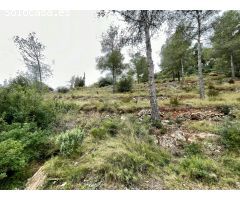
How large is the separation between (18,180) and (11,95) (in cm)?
422

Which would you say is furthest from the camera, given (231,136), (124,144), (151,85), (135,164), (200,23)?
(200,23)

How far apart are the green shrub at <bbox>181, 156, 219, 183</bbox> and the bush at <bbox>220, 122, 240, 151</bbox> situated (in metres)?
1.32

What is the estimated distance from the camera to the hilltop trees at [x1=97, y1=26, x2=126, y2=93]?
24.0 metres

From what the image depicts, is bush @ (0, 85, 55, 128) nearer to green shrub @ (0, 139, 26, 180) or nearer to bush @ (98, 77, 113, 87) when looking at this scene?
green shrub @ (0, 139, 26, 180)

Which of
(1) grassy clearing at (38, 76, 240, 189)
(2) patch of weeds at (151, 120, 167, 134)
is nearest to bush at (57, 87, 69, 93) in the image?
(2) patch of weeds at (151, 120, 167, 134)

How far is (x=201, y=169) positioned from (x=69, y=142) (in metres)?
3.08

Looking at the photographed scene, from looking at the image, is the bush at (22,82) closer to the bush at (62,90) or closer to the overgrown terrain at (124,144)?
the overgrown terrain at (124,144)

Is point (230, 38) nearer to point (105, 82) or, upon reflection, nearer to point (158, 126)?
point (105, 82)

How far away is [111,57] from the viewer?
23906 mm

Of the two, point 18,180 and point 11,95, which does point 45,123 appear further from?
point 18,180

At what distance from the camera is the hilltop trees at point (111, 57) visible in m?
24.0

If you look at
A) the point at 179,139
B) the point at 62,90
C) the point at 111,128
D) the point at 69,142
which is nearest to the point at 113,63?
the point at 62,90

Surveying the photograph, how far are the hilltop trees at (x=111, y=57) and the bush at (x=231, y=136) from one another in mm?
17902

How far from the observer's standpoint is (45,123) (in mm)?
7895
